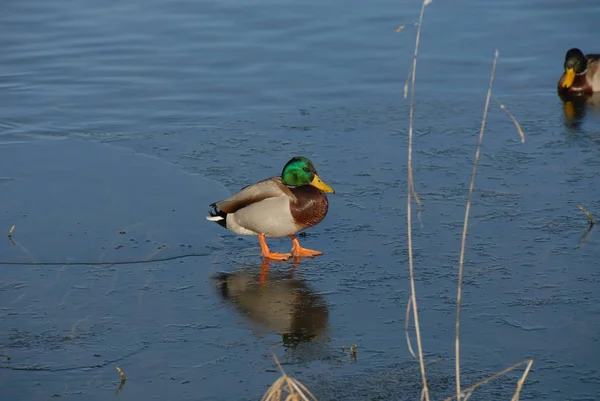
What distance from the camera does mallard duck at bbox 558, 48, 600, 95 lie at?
28.9 feet

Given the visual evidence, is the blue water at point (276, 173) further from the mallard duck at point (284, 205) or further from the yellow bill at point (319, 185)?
the yellow bill at point (319, 185)

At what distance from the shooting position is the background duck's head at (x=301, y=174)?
6.04 m

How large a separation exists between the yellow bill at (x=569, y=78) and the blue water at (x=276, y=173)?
217 millimetres

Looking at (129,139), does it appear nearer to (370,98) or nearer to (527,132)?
(370,98)

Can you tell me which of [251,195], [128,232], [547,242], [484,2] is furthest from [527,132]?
[484,2]

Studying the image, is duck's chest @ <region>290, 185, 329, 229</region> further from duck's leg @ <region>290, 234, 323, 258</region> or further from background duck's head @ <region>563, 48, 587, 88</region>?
background duck's head @ <region>563, 48, 587, 88</region>

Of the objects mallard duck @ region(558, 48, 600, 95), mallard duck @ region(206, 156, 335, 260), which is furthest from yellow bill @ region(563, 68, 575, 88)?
mallard duck @ region(206, 156, 335, 260)

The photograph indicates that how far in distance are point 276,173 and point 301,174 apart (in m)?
1.13

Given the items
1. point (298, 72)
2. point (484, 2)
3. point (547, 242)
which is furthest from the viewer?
point (484, 2)

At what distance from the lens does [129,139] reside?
804 centimetres

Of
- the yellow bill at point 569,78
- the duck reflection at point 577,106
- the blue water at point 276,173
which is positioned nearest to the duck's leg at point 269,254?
the blue water at point 276,173

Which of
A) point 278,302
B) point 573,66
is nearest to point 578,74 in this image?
point 573,66

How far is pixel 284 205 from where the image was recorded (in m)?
6.02

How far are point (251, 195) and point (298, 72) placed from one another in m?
3.50
